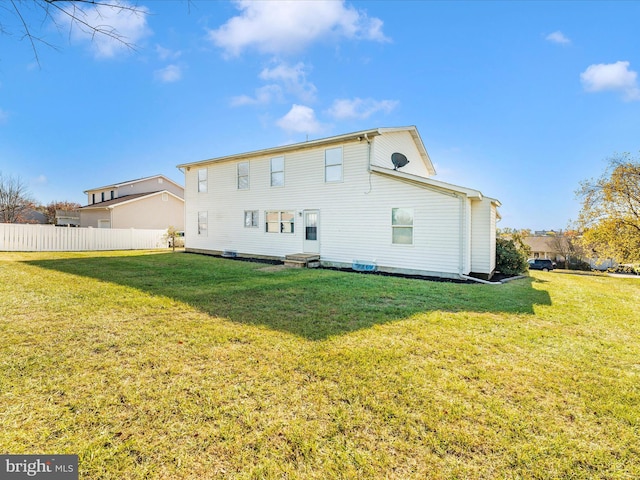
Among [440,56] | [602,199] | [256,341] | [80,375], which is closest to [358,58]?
[440,56]

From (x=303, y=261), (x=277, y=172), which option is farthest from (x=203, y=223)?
(x=303, y=261)

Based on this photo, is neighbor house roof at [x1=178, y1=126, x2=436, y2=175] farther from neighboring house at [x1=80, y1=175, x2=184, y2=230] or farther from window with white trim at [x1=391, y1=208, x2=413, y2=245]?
neighboring house at [x1=80, y1=175, x2=184, y2=230]

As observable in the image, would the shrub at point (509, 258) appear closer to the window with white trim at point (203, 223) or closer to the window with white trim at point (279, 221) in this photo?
the window with white trim at point (279, 221)

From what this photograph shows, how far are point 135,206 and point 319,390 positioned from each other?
2715 centimetres

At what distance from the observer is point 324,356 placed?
3461 millimetres

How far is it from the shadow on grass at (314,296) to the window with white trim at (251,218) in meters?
5.35

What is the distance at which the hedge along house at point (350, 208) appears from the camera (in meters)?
9.84

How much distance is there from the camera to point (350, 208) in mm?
A: 11688

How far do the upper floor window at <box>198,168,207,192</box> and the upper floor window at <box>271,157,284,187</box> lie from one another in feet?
17.3

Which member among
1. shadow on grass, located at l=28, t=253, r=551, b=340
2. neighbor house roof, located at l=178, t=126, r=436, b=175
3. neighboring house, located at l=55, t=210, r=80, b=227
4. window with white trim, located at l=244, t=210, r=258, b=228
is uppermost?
neighbor house roof, located at l=178, t=126, r=436, b=175

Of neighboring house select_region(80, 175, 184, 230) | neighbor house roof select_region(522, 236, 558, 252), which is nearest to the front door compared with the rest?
neighboring house select_region(80, 175, 184, 230)

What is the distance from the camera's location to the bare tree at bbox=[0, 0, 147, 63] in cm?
223

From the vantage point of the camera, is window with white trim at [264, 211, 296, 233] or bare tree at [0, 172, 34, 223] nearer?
window with white trim at [264, 211, 296, 233]

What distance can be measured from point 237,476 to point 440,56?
15676mm
